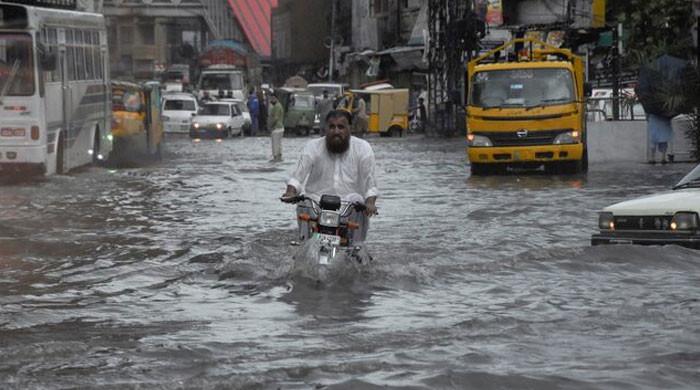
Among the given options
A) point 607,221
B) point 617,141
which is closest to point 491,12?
point 617,141

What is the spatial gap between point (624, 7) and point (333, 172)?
A: 32666mm

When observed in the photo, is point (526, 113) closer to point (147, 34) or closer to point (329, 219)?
point (329, 219)

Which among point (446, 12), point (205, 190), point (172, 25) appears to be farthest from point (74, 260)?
point (172, 25)

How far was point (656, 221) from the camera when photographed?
505 inches

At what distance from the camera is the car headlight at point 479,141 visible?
27.4m

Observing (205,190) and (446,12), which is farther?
(446,12)

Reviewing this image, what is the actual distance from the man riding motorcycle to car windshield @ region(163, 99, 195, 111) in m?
46.9

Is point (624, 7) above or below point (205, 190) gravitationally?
above

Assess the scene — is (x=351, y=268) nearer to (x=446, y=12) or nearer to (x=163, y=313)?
(x=163, y=313)

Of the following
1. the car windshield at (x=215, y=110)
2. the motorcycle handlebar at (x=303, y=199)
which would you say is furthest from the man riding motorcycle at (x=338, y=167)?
the car windshield at (x=215, y=110)

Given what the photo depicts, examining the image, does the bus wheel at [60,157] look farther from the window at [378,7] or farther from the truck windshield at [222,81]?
the window at [378,7]

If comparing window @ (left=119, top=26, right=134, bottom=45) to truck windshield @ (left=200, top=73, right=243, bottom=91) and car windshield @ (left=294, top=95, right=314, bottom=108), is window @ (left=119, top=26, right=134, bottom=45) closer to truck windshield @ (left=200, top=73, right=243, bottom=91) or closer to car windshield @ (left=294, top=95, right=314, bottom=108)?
truck windshield @ (left=200, top=73, right=243, bottom=91)

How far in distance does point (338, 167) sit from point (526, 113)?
14.4 m

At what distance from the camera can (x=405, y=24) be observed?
73812 millimetres
